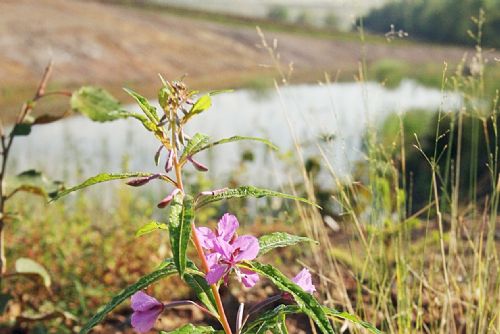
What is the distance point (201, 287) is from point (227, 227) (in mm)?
177

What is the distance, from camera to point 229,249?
1166 millimetres

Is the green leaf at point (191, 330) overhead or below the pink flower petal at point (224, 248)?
below

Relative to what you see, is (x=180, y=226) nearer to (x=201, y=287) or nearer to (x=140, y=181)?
(x=140, y=181)

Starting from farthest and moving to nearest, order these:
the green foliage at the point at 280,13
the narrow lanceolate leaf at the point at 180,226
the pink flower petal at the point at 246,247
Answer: the green foliage at the point at 280,13 < the pink flower petal at the point at 246,247 < the narrow lanceolate leaf at the point at 180,226

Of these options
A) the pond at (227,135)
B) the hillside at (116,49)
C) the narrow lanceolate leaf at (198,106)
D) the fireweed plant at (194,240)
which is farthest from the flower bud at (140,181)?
the hillside at (116,49)

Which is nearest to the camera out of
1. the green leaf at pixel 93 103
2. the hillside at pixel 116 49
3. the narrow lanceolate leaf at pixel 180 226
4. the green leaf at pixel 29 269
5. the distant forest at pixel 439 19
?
the narrow lanceolate leaf at pixel 180 226

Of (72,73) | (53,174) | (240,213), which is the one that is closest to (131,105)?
(72,73)

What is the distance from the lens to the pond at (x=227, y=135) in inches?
137

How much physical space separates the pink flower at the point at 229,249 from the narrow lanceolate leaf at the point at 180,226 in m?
0.07

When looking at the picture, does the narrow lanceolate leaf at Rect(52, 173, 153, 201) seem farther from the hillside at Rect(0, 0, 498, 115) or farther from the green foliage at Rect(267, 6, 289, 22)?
the green foliage at Rect(267, 6, 289, 22)

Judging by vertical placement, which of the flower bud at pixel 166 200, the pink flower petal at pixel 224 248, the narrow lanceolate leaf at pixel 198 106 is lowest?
the pink flower petal at pixel 224 248

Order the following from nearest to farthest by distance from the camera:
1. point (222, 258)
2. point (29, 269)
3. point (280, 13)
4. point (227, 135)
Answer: point (222, 258), point (29, 269), point (227, 135), point (280, 13)

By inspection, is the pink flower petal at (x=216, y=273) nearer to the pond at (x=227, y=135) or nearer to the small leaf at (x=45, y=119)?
the pond at (x=227, y=135)

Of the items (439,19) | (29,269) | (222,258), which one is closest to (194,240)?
(222,258)
